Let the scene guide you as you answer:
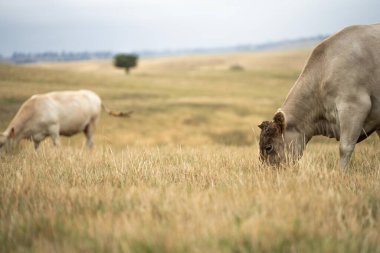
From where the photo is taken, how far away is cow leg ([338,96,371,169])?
6547 millimetres

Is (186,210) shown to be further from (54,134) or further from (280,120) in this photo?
(54,134)

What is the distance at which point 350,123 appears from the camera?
21.5 ft

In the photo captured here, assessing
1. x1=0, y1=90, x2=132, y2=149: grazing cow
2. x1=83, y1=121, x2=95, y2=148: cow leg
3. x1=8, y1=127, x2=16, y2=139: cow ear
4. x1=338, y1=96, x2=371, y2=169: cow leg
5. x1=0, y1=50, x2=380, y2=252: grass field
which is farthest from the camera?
x1=83, y1=121, x2=95, y2=148: cow leg

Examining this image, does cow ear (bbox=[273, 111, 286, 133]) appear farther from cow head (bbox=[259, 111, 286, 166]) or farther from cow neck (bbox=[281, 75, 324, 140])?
Answer: cow neck (bbox=[281, 75, 324, 140])

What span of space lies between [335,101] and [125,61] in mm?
109221

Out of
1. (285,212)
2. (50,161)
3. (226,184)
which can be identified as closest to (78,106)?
(50,161)

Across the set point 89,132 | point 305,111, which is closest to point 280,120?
point 305,111

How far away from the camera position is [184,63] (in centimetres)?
14688

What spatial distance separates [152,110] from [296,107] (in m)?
28.3

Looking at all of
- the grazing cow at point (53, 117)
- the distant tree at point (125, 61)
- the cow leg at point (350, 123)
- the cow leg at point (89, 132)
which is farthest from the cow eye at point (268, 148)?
the distant tree at point (125, 61)

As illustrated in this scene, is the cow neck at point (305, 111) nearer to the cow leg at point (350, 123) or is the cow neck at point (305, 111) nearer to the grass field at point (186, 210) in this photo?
the cow leg at point (350, 123)

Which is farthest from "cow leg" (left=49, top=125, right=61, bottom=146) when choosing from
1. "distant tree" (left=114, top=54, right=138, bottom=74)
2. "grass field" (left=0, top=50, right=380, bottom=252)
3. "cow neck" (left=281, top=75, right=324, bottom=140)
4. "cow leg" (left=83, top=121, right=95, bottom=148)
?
"distant tree" (left=114, top=54, right=138, bottom=74)

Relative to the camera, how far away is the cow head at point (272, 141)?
674cm

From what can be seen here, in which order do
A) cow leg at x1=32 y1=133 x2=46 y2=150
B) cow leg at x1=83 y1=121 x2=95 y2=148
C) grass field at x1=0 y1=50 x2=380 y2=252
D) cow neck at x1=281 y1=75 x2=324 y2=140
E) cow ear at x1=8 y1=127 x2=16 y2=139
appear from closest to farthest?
grass field at x1=0 y1=50 x2=380 y2=252 < cow neck at x1=281 y1=75 x2=324 y2=140 < cow ear at x1=8 y1=127 x2=16 y2=139 < cow leg at x1=32 y1=133 x2=46 y2=150 < cow leg at x1=83 y1=121 x2=95 y2=148
